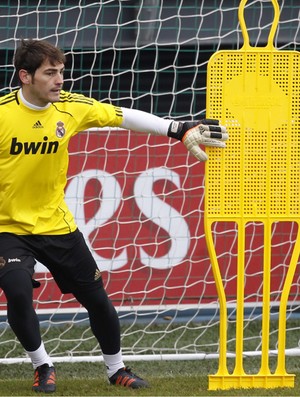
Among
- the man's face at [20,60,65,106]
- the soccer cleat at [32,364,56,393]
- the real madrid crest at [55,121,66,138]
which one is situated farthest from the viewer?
the soccer cleat at [32,364,56,393]

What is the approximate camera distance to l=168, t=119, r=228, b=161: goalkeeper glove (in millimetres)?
5383

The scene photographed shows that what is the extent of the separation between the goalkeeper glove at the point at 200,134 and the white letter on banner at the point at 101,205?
2.05m

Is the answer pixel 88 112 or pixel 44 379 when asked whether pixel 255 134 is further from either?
pixel 44 379

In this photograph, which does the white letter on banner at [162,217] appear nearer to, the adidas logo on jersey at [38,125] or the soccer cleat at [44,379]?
the soccer cleat at [44,379]

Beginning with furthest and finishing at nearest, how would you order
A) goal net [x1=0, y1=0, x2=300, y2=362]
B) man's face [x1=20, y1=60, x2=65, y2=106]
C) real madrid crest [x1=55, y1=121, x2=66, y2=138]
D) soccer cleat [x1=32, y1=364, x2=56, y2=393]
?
goal net [x1=0, y1=0, x2=300, y2=362], soccer cleat [x1=32, y1=364, x2=56, y2=393], real madrid crest [x1=55, y1=121, x2=66, y2=138], man's face [x1=20, y1=60, x2=65, y2=106]

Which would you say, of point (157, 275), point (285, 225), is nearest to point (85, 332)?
point (157, 275)

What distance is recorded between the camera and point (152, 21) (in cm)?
774

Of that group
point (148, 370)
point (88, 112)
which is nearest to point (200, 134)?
point (88, 112)

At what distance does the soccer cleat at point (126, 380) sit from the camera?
5637mm

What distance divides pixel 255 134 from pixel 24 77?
1.13 metres

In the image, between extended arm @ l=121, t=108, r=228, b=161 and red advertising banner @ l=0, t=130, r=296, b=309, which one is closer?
extended arm @ l=121, t=108, r=228, b=161

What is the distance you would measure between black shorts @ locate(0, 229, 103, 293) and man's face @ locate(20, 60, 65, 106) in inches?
26.2

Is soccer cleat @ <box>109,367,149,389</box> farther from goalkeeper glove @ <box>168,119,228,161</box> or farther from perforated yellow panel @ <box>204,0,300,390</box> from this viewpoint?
goalkeeper glove @ <box>168,119,228,161</box>

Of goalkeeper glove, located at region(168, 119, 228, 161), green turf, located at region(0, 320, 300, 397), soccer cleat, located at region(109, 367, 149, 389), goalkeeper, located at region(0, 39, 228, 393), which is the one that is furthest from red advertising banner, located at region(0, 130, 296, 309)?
goalkeeper glove, located at region(168, 119, 228, 161)
